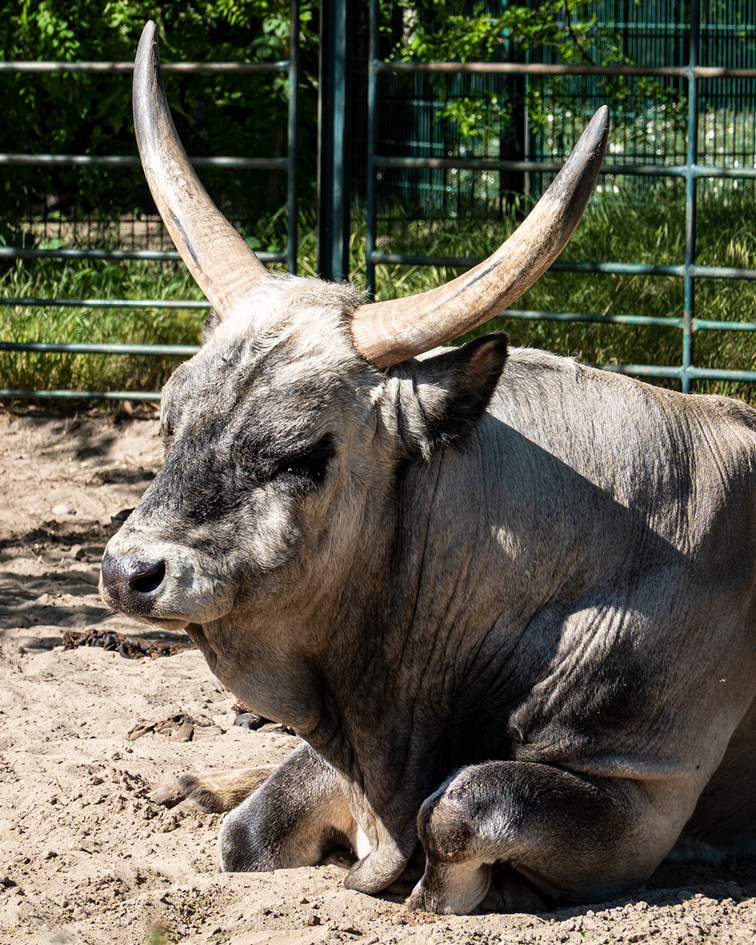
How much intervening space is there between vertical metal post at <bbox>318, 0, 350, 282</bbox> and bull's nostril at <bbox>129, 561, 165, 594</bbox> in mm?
3950

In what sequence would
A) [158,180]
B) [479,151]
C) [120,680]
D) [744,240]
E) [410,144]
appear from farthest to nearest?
[479,151] → [410,144] → [744,240] → [120,680] → [158,180]

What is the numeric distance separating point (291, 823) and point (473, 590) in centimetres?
90

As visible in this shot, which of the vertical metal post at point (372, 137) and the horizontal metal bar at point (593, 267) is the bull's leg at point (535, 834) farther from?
the vertical metal post at point (372, 137)

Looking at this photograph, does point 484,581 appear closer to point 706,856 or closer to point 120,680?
point 706,856

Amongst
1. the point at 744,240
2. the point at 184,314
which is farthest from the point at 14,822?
the point at 744,240

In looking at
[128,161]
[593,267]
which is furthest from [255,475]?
[128,161]

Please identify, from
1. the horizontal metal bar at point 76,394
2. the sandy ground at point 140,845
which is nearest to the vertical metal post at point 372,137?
the horizontal metal bar at point 76,394

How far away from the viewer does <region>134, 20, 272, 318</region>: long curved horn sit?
3.10 m

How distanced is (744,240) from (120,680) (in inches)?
236

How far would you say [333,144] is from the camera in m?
6.39

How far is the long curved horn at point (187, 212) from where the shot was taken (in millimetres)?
3098

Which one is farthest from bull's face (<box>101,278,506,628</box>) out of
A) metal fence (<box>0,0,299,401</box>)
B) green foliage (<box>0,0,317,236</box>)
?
green foliage (<box>0,0,317,236</box>)

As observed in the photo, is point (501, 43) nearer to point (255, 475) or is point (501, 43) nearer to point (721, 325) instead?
point (721, 325)

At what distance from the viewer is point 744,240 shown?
8.33 meters
